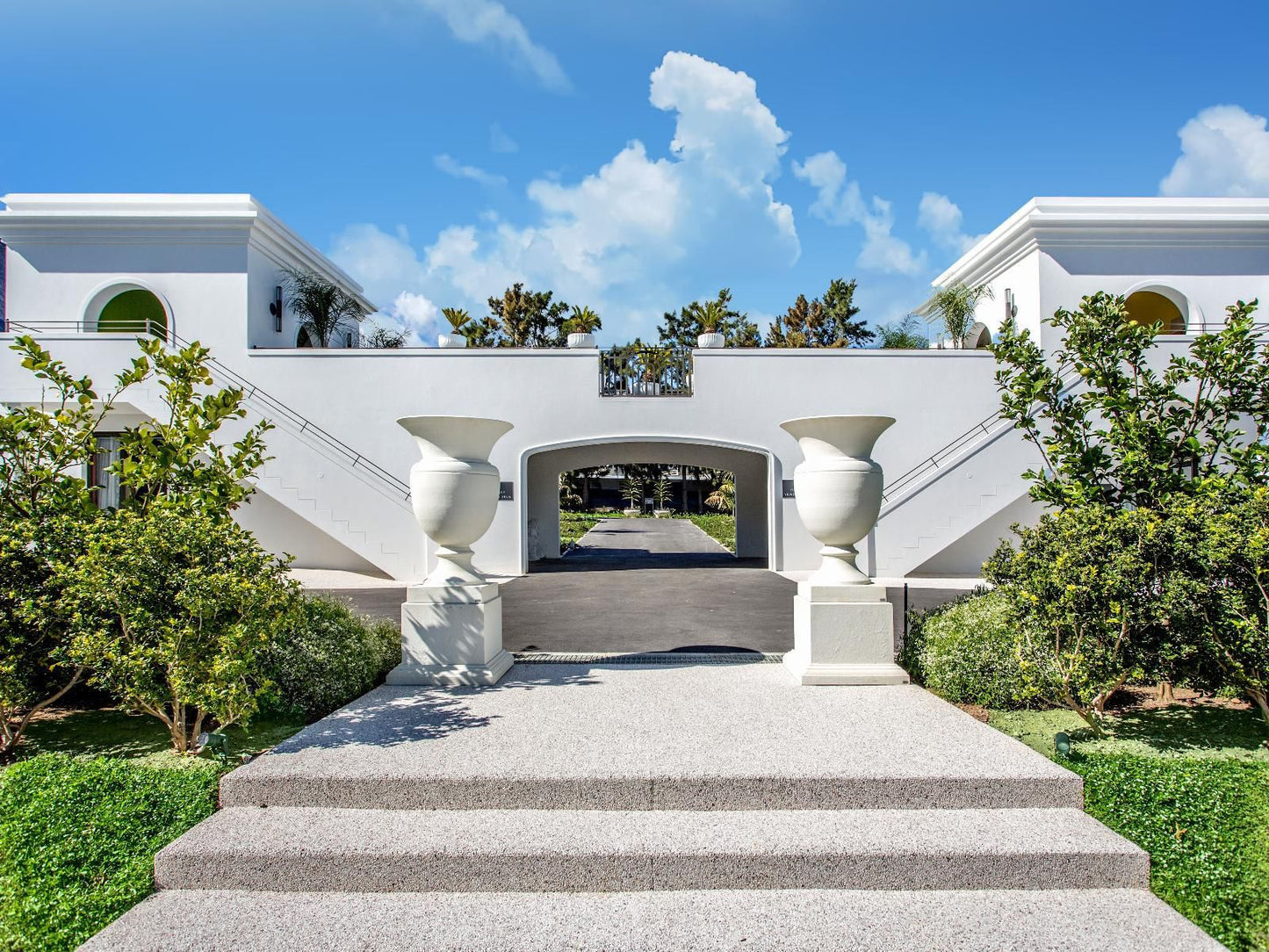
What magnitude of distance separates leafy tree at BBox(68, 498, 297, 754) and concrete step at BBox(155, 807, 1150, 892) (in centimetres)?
103

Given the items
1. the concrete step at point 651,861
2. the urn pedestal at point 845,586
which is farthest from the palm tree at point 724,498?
the concrete step at point 651,861

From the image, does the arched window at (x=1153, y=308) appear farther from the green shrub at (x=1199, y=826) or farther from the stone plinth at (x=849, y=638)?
the green shrub at (x=1199, y=826)

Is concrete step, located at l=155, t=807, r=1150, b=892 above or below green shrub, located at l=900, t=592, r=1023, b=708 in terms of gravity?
below

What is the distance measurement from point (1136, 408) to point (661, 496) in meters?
41.1

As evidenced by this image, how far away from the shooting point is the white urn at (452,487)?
6207 millimetres

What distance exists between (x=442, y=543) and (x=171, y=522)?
212 centimetres

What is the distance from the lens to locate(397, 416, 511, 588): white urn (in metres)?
6.21

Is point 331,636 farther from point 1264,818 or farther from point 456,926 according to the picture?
point 1264,818

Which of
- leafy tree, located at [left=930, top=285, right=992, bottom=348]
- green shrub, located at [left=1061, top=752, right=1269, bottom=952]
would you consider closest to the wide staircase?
green shrub, located at [left=1061, top=752, right=1269, bottom=952]

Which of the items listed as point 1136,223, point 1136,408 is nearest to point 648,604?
point 1136,408

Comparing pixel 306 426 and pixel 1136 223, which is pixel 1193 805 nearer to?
pixel 306 426

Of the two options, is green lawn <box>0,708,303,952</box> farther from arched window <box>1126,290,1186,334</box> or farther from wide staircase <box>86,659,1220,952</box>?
arched window <box>1126,290,1186,334</box>

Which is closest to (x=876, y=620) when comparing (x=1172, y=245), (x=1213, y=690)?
(x=1213, y=690)

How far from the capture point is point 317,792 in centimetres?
406
